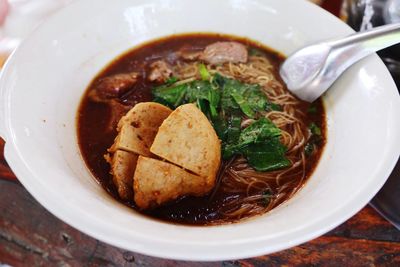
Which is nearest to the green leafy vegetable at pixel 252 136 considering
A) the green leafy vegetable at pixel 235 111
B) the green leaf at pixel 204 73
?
the green leafy vegetable at pixel 235 111

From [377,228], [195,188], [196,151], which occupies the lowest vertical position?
[377,228]

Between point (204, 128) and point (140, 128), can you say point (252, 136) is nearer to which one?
point (204, 128)

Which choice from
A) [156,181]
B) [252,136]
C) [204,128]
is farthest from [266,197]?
[156,181]

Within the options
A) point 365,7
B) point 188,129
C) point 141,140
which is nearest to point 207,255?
point 188,129

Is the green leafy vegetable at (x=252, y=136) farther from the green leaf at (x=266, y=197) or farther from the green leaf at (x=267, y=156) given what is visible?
the green leaf at (x=266, y=197)

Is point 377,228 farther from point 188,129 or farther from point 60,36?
point 60,36
